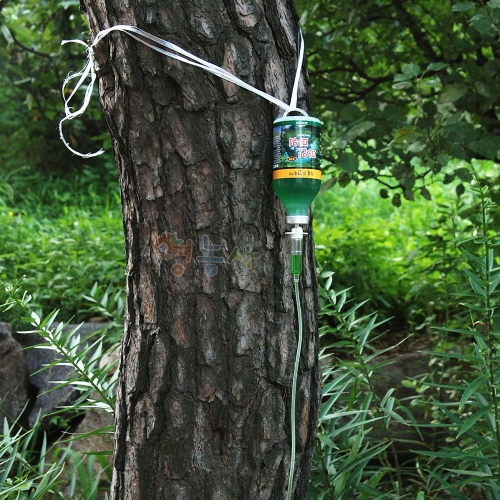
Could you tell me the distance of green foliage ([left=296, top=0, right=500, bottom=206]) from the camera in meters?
2.38

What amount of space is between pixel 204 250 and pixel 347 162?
1.25m

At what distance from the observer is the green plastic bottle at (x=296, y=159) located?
4.19 feet

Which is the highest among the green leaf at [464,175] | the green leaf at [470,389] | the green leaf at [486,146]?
the green leaf at [486,146]

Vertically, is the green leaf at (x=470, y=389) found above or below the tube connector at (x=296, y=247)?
below

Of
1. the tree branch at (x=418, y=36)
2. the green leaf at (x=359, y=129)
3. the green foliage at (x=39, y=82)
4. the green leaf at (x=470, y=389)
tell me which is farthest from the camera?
the green foliage at (x=39, y=82)

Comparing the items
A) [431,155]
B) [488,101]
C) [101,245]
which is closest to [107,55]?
[431,155]

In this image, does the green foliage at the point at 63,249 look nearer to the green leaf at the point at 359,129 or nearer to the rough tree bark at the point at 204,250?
the green leaf at the point at 359,129

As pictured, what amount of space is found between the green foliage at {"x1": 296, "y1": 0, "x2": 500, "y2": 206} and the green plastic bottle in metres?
1.07

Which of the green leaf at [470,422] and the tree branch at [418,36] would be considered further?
the tree branch at [418,36]

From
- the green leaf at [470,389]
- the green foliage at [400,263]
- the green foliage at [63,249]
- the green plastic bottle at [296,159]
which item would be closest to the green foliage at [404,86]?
the green foliage at [400,263]

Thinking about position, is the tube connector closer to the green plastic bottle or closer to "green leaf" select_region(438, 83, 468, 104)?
the green plastic bottle

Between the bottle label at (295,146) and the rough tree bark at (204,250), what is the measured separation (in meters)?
0.05

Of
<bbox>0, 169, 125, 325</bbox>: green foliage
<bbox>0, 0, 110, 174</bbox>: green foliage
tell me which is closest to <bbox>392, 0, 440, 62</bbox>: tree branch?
<bbox>0, 0, 110, 174</bbox>: green foliage

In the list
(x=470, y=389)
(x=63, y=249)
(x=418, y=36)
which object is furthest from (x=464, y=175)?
(x=63, y=249)
